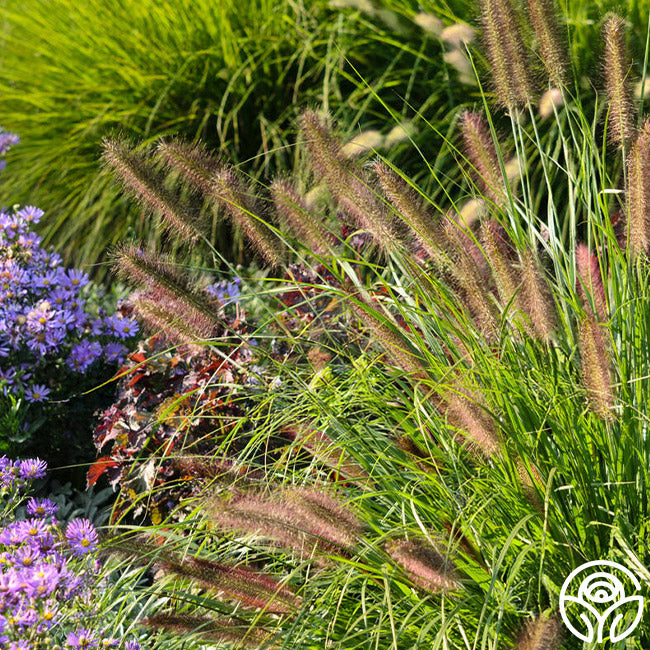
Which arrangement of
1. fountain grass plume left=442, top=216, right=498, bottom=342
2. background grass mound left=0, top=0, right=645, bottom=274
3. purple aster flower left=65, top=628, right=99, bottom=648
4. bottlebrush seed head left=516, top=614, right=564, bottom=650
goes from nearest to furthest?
1. bottlebrush seed head left=516, top=614, right=564, bottom=650
2. purple aster flower left=65, top=628, right=99, bottom=648
3. fountain grass plume left=442, top=216, right=498, bottom=342
4. background grass mound left=0, top=0, right=645, bottom=274

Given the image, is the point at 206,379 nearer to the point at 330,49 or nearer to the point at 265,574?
the point at 265,574

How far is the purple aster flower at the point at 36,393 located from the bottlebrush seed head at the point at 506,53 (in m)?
1.83

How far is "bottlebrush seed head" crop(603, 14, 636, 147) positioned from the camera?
1.92 m

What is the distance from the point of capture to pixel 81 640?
1.67 m

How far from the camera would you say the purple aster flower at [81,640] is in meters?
1.67

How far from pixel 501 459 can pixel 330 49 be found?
3.15 meters

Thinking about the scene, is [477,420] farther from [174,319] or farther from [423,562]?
[174,319]

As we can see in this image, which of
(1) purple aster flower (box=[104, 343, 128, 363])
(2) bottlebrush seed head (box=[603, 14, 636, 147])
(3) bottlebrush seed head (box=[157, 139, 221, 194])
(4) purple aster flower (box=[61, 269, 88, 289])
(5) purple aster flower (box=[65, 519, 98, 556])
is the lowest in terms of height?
(1) purple aster flower (box=[104, 343, 128, 363])

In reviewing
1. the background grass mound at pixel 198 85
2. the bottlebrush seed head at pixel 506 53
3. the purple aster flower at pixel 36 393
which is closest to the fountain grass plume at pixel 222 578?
the bottlebrush seed head at pixel 506 53

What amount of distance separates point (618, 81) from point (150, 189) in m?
1.07

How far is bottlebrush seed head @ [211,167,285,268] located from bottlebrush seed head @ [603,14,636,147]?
83 cm

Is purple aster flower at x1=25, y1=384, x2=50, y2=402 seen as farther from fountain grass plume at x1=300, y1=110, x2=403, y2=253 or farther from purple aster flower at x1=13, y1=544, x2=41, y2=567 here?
fountain grass plume at x1=300, y1=110, x2=403, y2=253

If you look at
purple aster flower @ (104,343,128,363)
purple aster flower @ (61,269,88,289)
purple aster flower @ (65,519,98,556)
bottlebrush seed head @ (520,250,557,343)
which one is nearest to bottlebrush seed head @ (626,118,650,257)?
bottlebrush seed head @ (520,250,557,343)

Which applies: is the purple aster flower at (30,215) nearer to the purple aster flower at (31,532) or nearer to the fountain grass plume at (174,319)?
the fountain grass plume at (174,319)
